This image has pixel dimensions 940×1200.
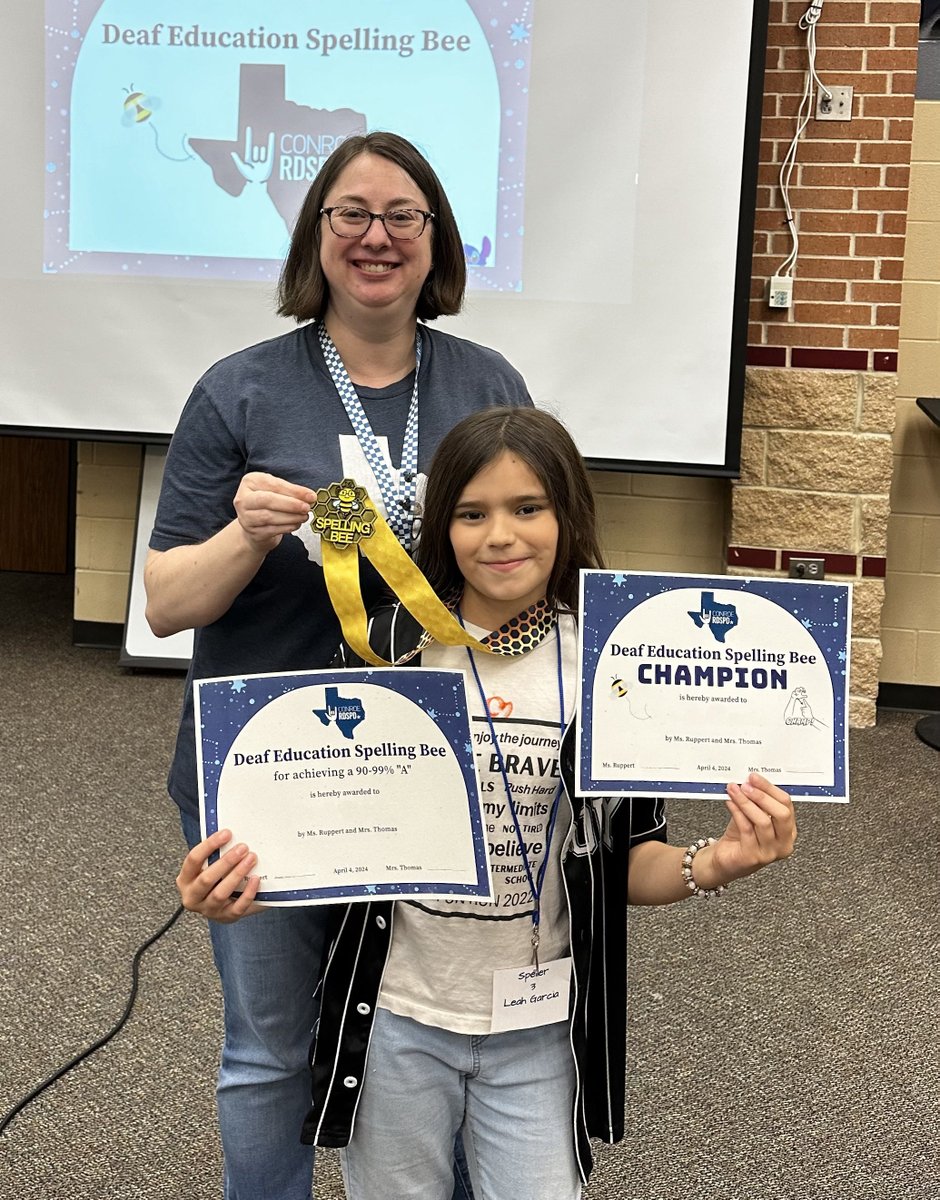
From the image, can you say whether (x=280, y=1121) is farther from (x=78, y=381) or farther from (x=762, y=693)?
(x=78, y=381)

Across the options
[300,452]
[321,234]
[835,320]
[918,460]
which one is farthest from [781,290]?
[300,452]

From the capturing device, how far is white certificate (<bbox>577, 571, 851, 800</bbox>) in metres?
1.17

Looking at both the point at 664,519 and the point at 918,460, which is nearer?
the point at 918,460

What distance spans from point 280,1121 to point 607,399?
3.04 meters

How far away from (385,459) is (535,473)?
0.70 ft

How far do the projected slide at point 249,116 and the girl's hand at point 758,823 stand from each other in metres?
3.12

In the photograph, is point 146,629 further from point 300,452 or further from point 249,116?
point 300,452

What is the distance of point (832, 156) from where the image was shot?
408 centimetres

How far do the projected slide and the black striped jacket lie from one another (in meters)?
3.03

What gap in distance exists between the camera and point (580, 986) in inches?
49.4

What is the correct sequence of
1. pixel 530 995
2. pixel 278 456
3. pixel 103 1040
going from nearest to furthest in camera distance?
pixel 530 995 → pixel 278 456 → pixel 103 1040

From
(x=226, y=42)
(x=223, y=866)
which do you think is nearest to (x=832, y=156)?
(x=226, y=42)

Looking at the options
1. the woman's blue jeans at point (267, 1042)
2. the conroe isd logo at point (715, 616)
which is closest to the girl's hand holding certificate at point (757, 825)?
the conroe isd logo at point (715, 616)

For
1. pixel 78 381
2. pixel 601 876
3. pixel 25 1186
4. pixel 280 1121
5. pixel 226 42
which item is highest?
pixel 226 42
